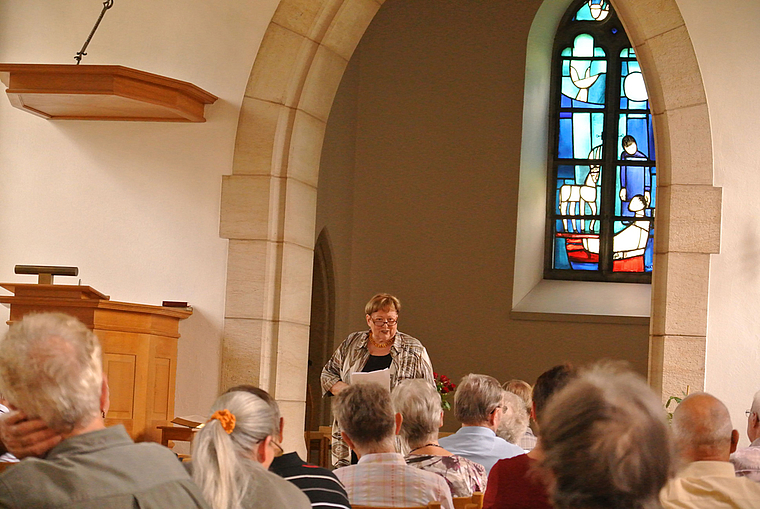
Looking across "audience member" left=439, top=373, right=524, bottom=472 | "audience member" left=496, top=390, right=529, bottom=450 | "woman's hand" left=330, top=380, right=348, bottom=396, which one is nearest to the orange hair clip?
"audience member" left=439, top=373, right=524, bottom=472

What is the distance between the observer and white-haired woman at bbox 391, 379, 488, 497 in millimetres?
3246

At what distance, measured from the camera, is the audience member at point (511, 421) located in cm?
441

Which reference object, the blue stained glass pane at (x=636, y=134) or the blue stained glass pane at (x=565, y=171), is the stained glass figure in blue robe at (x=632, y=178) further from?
the blue stained glass pane at (x=565, y=171)

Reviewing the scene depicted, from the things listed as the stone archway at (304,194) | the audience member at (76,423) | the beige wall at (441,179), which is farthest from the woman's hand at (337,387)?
the beige wall at (441,179)

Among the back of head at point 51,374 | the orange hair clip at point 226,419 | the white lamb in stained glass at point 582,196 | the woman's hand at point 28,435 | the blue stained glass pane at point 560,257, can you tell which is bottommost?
the orange hair clip at point 226,419

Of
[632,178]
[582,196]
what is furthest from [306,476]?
[632,178]

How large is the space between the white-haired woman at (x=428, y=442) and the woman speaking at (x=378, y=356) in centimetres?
168

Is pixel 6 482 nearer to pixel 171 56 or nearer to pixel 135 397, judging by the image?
pixel 135 397

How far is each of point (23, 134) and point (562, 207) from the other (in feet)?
20.9

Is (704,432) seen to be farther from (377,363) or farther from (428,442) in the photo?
(377,363)

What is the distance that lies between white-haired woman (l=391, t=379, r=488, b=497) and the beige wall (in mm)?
6639

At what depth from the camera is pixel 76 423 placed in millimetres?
1784

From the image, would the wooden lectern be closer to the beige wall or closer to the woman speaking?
the woman speaking

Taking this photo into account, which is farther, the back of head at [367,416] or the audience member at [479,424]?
the audience member at [479,424]
